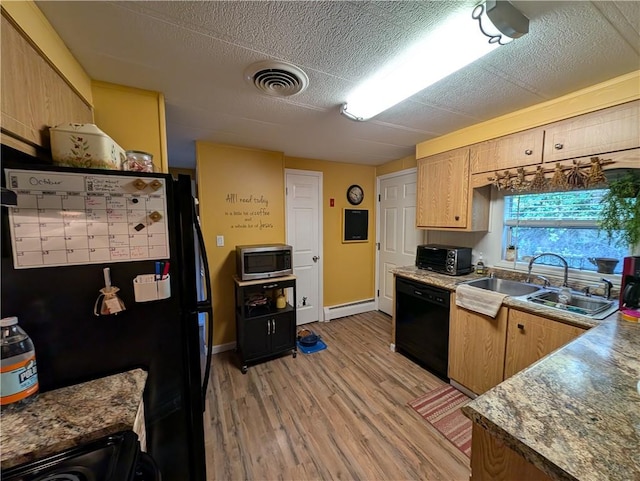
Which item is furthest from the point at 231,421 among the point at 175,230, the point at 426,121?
the point at 426,121

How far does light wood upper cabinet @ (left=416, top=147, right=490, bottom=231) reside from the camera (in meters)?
2.34

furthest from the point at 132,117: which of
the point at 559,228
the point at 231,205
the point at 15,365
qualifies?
the point at 559,228

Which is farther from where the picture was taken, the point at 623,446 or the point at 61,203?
the point at 61,203

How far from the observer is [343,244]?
379 cm

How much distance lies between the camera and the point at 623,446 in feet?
2.12

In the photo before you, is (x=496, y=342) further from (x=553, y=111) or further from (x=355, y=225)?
(x=355, y=225)

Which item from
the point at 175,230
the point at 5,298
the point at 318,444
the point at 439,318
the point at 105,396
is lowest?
the point at 318,444

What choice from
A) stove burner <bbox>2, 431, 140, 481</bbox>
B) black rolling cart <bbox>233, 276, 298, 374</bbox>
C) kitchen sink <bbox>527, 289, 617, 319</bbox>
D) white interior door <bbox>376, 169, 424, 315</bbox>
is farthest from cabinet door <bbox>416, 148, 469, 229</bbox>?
stove burner <bbox>2, 431, 140, 481</bbox>

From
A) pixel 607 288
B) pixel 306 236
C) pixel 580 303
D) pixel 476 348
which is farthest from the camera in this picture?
pixel 306 236

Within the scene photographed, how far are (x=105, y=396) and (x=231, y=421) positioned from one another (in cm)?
128

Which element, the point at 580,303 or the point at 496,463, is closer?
the point at 496,463

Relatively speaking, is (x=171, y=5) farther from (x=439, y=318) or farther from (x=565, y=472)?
(x=439, y=318)

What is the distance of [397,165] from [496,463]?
3274 millimetres

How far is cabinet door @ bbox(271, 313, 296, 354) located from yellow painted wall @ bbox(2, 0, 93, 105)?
2220 millimetres
